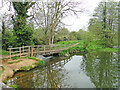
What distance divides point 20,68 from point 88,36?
13.7 m

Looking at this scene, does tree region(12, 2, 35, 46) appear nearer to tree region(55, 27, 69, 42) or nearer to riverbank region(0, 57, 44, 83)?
riverbank region(0, 57, 44, 83)

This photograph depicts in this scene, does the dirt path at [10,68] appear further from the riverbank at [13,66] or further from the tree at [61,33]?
the tree at [61,33]

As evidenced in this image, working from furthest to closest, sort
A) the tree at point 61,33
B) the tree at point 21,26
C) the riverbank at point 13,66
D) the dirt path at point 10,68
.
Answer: the tree at point 61,33 < the tree at point 21,26 < the riverbank at point 13,66 < the dirt path at point 10,68

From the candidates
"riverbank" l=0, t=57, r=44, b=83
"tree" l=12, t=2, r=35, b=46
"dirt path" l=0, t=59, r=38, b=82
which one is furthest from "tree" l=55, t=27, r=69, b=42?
"riverbank" l=0, t=57, r=44, b=83

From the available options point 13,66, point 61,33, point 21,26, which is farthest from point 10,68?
point 61,33

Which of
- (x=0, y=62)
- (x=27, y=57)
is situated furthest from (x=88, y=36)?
(x=0, y=62)

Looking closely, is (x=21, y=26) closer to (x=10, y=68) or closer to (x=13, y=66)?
(x=13, y=66)

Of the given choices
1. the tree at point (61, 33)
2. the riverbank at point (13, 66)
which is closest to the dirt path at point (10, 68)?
the riverbank at point (13, 66)

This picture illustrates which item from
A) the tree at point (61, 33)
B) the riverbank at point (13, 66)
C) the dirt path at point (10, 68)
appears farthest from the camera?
the tree at point (61, 33)

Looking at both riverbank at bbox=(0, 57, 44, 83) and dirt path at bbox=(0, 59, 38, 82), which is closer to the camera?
dirt path at bbox=(0, 59, 38, 82)

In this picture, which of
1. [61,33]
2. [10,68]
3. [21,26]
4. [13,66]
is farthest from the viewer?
[61,33]

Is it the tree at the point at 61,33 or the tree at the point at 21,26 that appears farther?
the tree at the point at 61,33

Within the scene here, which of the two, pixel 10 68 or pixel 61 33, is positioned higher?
pixel 61 33

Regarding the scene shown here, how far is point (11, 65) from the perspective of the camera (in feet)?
27.1
